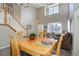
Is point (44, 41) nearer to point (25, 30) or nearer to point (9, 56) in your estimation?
point (25, 30)

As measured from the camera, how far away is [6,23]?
1558 millimetres

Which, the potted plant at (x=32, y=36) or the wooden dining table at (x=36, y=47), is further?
the potted plant at (x=32, y=36)

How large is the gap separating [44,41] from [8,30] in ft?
1.81

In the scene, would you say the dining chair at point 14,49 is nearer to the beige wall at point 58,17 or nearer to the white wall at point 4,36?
the white wall at point 4,36

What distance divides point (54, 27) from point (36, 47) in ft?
1.26

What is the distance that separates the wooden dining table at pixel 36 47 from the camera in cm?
150

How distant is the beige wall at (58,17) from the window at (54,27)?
0.05 metres

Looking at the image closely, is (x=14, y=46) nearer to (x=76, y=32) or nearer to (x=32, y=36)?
(x=32, y=36)

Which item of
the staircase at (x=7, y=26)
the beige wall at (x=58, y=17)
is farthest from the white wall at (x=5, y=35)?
the beige wall at (x=58, y=17)

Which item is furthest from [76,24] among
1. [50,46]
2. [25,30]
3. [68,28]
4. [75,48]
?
[25,30]

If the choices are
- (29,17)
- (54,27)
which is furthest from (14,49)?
(54,27)

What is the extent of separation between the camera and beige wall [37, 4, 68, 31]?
1544 mm

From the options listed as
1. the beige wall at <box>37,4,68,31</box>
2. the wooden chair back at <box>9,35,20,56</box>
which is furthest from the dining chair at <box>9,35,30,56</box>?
the beige wall at <box>37,4,68,31</box>

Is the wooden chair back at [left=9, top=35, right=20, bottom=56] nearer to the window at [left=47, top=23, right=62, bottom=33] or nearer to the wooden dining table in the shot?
the wooden dining table
